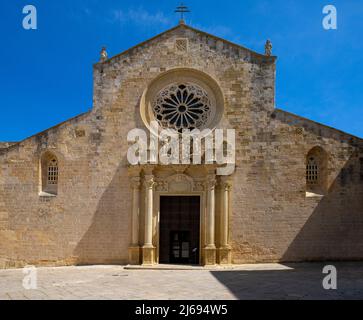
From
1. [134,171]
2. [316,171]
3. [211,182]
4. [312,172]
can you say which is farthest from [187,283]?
[316,171]

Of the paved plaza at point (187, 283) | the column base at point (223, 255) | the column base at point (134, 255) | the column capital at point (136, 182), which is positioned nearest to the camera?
the paved plaza at point (187, 283)

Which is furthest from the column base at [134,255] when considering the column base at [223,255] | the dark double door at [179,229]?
the column base at [223,255]

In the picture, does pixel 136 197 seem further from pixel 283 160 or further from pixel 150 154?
pixel 283 160

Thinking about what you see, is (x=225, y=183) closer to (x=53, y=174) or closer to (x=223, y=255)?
(x=223, y=255)

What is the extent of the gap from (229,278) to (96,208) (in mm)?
6665

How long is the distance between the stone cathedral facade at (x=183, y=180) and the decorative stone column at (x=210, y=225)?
4 cm

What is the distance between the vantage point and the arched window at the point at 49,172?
57.0 ft

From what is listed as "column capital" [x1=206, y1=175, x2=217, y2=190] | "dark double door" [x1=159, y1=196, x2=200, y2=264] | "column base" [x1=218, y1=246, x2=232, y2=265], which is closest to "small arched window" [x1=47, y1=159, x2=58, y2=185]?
"dark double door" [x1=159, y1=196, x2=200, y2=264]

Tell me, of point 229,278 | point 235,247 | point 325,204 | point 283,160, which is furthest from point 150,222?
point 325,204

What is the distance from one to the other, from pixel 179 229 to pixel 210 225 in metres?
1.48

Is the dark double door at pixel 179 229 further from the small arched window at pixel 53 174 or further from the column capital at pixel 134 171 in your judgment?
the small arched window at pixel 53 174

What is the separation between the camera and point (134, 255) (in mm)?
16266

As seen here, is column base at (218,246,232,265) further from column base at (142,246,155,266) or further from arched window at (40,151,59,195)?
arched window at (40,151,59,195)

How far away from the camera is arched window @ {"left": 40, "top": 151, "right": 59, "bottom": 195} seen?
17.4m
